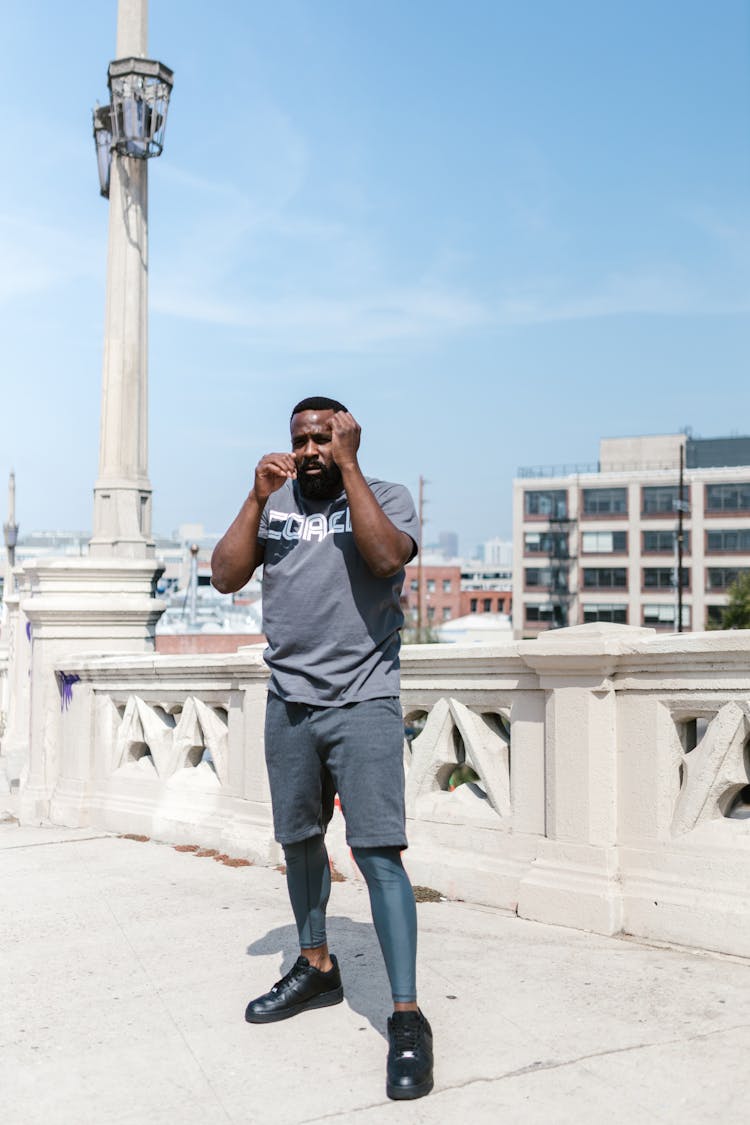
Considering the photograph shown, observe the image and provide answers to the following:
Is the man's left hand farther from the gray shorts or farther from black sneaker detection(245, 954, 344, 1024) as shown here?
black sneaker detection(245, 954, 344, 1024)

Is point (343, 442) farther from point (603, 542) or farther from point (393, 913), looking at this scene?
point (603, 542)

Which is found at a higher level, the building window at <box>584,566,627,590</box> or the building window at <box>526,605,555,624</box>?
the building window at <box>584,566,627,590</box>

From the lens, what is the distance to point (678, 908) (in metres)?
4.24

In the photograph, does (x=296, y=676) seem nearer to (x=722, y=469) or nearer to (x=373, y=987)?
(x=373, y=987)

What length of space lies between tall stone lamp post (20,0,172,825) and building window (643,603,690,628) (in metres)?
71.0

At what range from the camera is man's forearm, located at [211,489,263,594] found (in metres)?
3.43

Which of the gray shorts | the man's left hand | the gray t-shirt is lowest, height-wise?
the gray shorts

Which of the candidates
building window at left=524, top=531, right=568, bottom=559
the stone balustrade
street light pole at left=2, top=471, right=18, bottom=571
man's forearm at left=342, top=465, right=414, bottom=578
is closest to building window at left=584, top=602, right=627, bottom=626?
building window at left=524, top=531, right=568, bottom=559

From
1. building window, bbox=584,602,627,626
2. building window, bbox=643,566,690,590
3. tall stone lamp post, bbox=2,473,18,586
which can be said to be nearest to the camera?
tall stone lamp post, bbox=2,473,18,586

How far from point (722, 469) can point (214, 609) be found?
140 feet

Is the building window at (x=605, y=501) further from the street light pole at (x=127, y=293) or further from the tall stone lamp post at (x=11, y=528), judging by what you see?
the street light pole at (x=127, y=293)

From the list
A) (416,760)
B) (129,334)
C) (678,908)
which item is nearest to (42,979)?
(416,760)

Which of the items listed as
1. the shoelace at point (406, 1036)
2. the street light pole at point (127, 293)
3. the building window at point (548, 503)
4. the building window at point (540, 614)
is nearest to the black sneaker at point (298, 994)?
the shoelace at point (406, 1036)

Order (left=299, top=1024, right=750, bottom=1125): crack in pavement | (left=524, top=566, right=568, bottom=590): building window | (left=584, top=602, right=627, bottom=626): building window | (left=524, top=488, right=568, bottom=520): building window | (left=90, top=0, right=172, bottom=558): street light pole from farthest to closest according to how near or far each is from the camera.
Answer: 1. (left=524, top=488, right=568, bottom=520): building window
2. (left=524, top=566, right=568, bottom=590): building window
3. (left=584, top=602, right=627, bottom=626): building window
4. (left=90, top=0, right=172, bottom=558): street light pole
5. (left=299, top=1024, right=750, bottom=1125): crack in pavement
